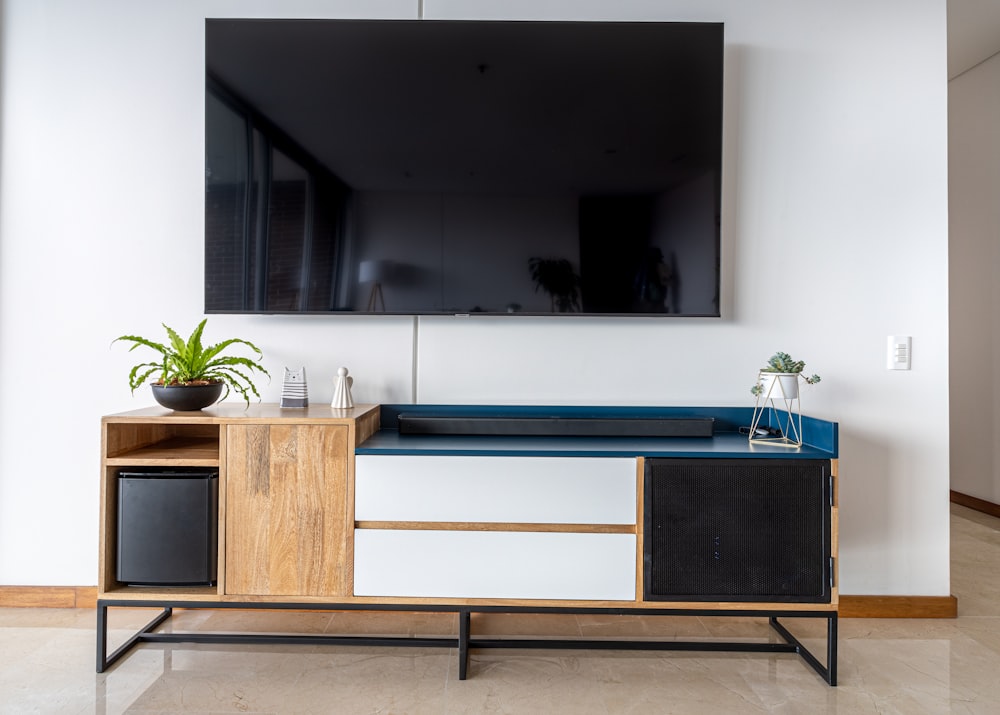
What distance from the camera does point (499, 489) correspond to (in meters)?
1.93

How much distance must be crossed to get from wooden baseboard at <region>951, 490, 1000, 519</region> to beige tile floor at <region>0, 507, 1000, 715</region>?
1.95 meters

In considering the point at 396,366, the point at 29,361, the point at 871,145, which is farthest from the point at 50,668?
the point at 871,145

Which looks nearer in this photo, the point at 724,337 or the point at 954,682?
the point at 954,682

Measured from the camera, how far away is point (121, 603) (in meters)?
1.99

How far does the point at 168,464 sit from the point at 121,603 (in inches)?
17.6

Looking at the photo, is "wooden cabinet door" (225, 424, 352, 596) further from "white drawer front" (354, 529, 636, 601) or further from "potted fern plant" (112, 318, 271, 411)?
"potted fern plant" (112, 318, 271, 411)

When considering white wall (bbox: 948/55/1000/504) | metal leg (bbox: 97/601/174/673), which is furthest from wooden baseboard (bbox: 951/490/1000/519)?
metal leg (bbox: 97/601/174/673)

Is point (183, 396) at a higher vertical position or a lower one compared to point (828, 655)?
higher

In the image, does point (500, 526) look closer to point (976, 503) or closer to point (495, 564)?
point (495, 564)

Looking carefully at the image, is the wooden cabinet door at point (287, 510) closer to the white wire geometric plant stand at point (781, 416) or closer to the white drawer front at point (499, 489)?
the white drawer front at point (499, 489)

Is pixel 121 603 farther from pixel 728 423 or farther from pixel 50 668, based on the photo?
pixel 728 423

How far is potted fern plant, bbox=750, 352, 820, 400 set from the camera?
6.87 feet

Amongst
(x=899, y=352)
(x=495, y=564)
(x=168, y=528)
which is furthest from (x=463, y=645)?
(x=899, y=352)

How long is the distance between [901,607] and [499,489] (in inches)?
65.8
